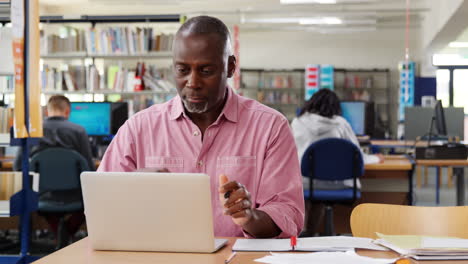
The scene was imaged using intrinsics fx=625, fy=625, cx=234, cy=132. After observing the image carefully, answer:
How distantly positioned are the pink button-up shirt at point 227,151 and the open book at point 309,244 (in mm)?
171

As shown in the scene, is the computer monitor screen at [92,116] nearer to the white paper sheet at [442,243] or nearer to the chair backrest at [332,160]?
the chair backrest at [332,160]

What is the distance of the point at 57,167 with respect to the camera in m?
4.09

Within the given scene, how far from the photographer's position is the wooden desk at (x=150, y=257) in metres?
1.36

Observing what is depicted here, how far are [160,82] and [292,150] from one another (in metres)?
4.72

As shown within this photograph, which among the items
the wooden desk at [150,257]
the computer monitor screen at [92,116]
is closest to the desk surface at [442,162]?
the computer monitor screen at [92,116]

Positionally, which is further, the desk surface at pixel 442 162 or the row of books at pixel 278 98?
the row of books at pixel 278 98

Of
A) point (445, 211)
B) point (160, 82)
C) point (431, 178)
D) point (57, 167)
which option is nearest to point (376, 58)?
point (431, 178)

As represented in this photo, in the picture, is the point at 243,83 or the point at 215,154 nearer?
the point at 215,154

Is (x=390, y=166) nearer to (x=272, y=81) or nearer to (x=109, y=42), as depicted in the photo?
(x=109, y=42)

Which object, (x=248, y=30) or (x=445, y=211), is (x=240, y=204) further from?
(x=248, y=30)

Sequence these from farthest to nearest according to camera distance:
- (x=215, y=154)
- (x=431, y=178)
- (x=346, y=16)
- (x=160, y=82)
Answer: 1. (x=346, y=16)
2. (x=431, y=178)
3. (x=160, y=82)
4. (x=215, y=154)

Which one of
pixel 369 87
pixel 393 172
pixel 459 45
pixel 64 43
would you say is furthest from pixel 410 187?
pixel 369 87

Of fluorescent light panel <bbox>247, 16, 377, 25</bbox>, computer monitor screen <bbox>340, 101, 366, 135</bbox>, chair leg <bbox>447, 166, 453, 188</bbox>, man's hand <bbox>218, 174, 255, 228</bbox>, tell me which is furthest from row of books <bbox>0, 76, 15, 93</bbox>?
fluorescent light panel <bbox>247, 16, 377, 25</bbox>

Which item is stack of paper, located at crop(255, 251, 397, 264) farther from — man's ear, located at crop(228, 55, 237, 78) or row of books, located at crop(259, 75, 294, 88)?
row of books, located at crop(259, 75, 294, 88)
